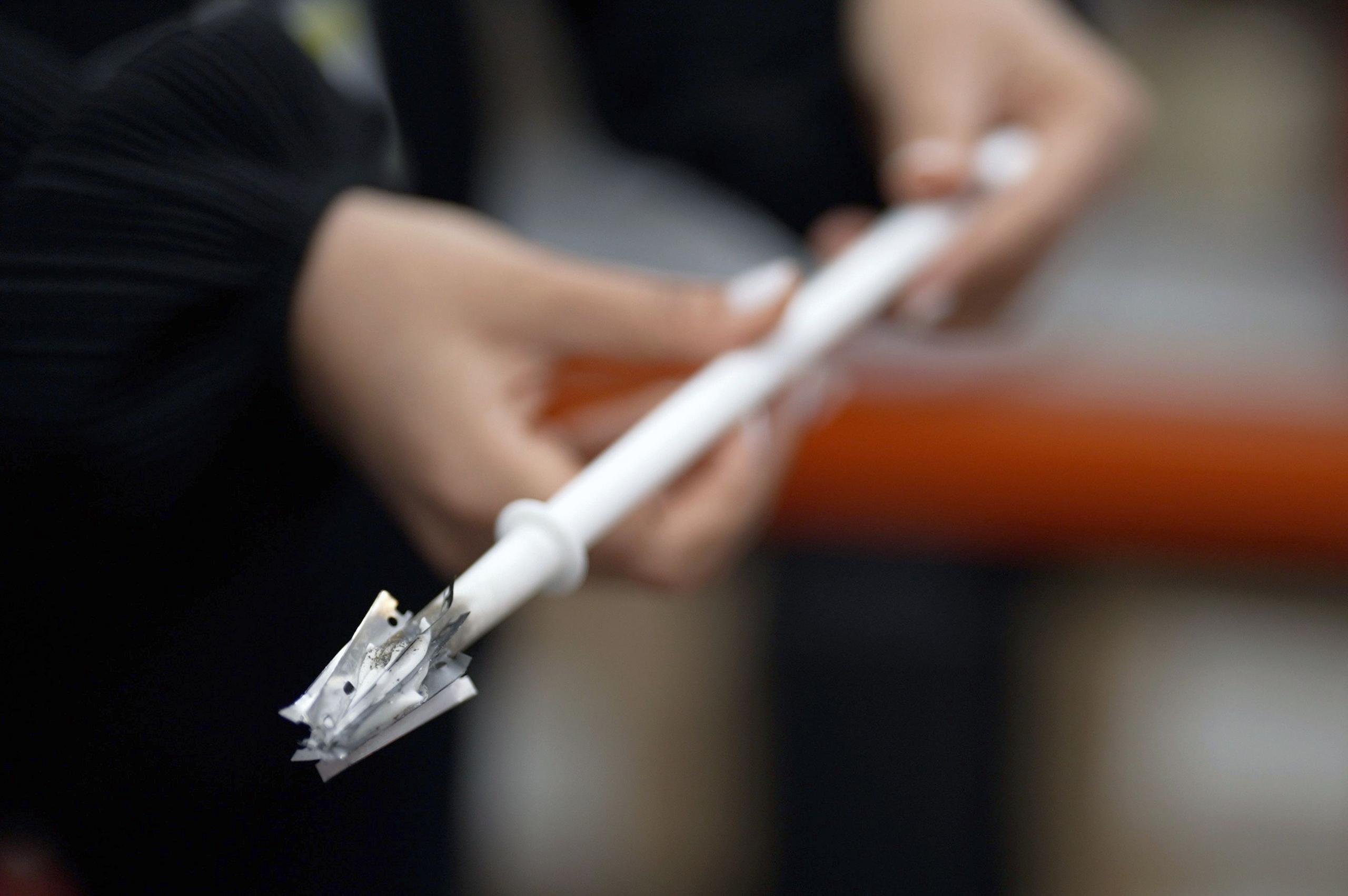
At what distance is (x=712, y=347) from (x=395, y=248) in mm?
44

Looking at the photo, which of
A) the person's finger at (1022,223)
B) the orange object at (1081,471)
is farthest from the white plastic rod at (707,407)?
the orange object at (1081,471)

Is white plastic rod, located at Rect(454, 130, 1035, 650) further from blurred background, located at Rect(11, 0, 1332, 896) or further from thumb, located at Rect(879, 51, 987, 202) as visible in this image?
blurred background, located at Rect(11, 0, 1332, 896)

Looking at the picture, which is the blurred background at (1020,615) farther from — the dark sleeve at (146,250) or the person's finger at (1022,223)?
the dark sleeve at (146,250)

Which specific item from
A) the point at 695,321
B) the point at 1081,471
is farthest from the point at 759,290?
the point at 1081,471

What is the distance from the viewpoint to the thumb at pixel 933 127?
0.23 m

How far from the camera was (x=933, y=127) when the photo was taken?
24cm

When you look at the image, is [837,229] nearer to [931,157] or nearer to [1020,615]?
[931,157]

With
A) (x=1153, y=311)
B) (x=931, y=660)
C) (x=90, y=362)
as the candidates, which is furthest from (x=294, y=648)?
(x=1153, y=311)

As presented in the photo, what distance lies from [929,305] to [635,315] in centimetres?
9

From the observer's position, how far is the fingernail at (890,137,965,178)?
22 cm

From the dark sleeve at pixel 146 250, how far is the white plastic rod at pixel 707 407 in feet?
0.13

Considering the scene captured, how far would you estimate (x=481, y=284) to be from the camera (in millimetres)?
152

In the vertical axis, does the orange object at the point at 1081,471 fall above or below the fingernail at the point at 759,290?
above

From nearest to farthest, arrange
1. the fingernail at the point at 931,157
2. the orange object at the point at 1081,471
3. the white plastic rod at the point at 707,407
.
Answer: the white plastic rod at the point at 707,407
the fingernail at the point at 931,157
the orange object at the point at 1081,471
